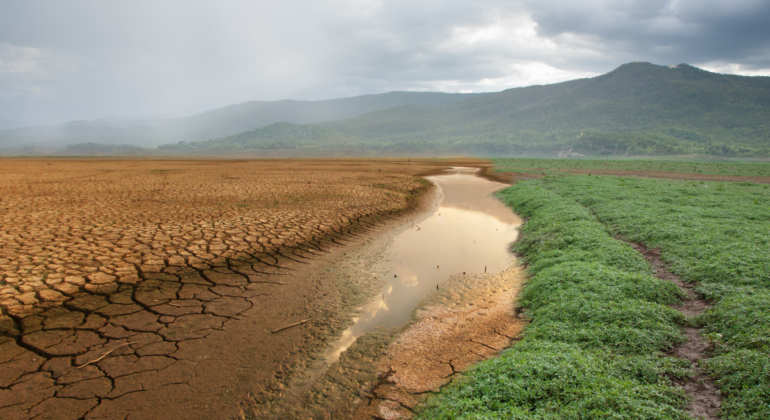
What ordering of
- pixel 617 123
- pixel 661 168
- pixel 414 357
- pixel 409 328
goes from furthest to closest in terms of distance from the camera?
pixel 617 123
pixel 661 168
pixel 409 328
pixel 414 357

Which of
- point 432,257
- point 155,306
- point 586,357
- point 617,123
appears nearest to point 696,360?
point 586,357

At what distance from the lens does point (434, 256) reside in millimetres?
8758

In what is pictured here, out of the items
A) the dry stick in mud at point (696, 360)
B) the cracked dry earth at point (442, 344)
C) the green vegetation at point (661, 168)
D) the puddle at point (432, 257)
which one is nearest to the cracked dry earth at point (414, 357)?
the cracked dry earth at point (442, 344)

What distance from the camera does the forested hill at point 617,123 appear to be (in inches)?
4432

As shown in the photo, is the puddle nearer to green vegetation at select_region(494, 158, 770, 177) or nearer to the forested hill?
green vegetation at select_region(494, 158, 770, 177)

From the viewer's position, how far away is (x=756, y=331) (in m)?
3.73

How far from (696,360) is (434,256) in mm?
5516

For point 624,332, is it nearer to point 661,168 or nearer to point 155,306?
point 155,306

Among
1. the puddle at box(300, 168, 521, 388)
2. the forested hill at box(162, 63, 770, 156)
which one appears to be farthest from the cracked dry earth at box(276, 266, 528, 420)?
the forested hill at box(162, 63, 770, 156)

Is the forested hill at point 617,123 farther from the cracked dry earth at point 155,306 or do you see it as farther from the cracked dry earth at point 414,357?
the cracked dry earth at point 155,306

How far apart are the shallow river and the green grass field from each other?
132 cm

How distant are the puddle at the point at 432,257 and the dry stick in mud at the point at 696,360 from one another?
3.32 metres

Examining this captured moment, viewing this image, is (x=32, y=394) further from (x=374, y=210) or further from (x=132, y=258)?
(x=374, y=210)

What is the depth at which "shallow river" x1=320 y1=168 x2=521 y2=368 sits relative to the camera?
5602mm
